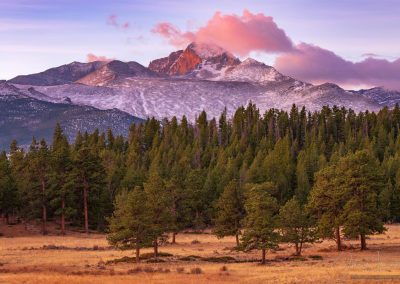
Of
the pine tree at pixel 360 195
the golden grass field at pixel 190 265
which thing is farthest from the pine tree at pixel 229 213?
the pine tree at pixel 360 195

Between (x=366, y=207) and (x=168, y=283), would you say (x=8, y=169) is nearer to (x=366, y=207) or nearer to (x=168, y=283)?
(x=366, y=207)

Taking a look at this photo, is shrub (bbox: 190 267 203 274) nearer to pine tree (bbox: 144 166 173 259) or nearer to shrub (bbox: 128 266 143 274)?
shrub (bbox: 128 266 143 274)

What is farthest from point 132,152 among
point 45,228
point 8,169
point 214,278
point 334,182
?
point 214,278

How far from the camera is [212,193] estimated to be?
410ft

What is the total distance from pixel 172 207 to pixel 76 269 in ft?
147

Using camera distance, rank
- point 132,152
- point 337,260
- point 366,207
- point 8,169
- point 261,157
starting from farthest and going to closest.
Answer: point 132,152, point 261,157, point 8,169, point 366,207, point 337,260

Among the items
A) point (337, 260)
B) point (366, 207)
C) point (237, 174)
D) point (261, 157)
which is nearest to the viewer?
point (337, 260)

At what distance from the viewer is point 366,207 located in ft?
247

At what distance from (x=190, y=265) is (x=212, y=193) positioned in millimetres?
67101

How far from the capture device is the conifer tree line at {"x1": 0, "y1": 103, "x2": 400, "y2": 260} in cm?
6688

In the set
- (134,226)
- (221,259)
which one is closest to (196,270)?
(221,259)

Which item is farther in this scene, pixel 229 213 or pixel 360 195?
pixel 229 213

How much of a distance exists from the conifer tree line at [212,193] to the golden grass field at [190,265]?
3.17 meters

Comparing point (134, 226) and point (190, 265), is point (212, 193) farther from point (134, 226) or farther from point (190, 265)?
point (190, 265)
